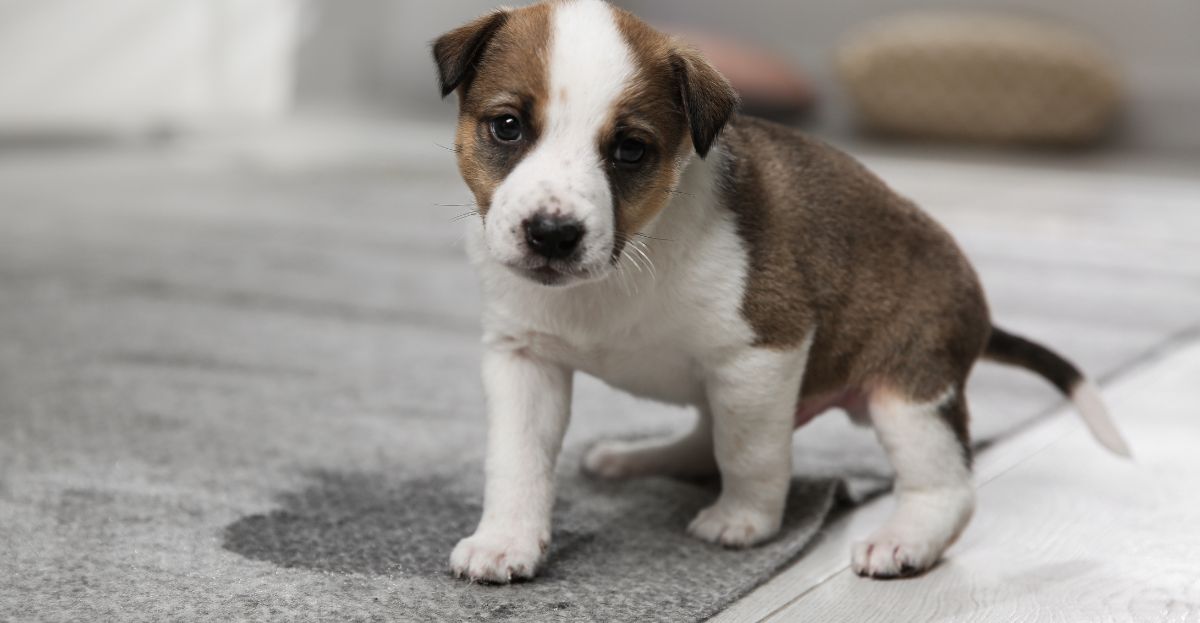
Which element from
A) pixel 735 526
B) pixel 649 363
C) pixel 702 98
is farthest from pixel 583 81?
pixel 735 526

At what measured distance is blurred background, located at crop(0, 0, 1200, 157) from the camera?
8242 mm

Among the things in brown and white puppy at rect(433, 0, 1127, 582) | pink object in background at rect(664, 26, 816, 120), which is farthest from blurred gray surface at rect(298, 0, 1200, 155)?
brown and white puppy at rect(433, 0, 1127, 582)

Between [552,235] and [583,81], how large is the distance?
214mm

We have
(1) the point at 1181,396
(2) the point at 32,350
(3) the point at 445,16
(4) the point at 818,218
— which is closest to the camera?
(4) the point at 818,218

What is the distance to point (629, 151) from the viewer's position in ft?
5.79

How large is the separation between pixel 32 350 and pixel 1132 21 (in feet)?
27.3

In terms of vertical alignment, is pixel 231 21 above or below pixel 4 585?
below

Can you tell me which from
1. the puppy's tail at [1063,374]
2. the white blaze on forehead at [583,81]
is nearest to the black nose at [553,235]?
the white blaze on forehead at [583,81]

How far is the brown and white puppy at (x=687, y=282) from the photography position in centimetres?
171

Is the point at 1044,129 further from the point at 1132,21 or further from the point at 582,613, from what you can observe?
the point at 582,613

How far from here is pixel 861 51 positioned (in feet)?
30.9

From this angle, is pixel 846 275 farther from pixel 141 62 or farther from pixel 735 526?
pixel 141 62

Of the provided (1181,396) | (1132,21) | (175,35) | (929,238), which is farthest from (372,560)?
(1132,21)

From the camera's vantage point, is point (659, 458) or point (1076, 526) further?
point (659, 458)
